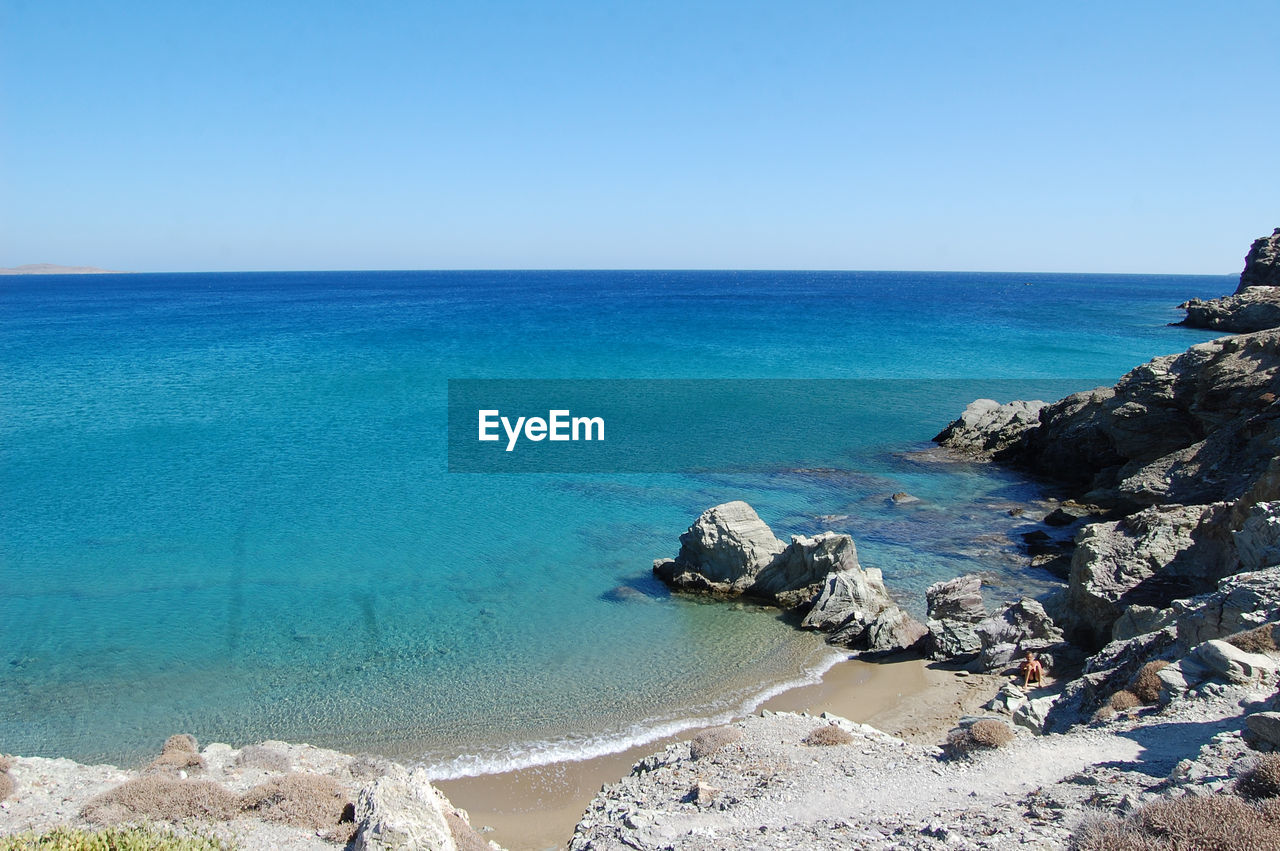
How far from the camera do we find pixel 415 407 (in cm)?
5438

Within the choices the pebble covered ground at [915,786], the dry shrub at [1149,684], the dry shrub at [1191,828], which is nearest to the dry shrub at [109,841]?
the pebble covered ground at [915,786]

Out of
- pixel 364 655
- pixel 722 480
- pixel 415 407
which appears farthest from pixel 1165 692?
pixel 415 407

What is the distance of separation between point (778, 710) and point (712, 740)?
4.62 m

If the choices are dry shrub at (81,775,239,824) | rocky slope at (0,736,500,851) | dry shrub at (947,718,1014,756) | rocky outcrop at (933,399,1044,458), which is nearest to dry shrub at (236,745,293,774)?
rocky slope at (0,736,500,851)

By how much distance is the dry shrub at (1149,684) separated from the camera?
1410cm

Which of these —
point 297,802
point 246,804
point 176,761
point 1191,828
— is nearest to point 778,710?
point 297,802

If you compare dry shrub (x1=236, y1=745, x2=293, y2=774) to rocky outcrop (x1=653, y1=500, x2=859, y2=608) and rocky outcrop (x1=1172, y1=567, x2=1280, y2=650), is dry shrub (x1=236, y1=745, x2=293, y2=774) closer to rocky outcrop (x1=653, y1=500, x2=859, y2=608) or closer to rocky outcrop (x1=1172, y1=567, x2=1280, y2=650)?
rocky outcrop (x1=653, y1=500, x2=859, y2=608)

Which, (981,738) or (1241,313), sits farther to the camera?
(1241,313)

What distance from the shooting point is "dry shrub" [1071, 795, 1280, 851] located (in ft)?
28.1

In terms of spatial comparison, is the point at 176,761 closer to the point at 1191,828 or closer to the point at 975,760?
the point at 975,760

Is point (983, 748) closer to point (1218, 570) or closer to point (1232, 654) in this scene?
point (1232, 654)

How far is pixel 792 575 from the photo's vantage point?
1021 inches

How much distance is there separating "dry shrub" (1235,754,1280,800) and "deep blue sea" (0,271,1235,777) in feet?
37.7
